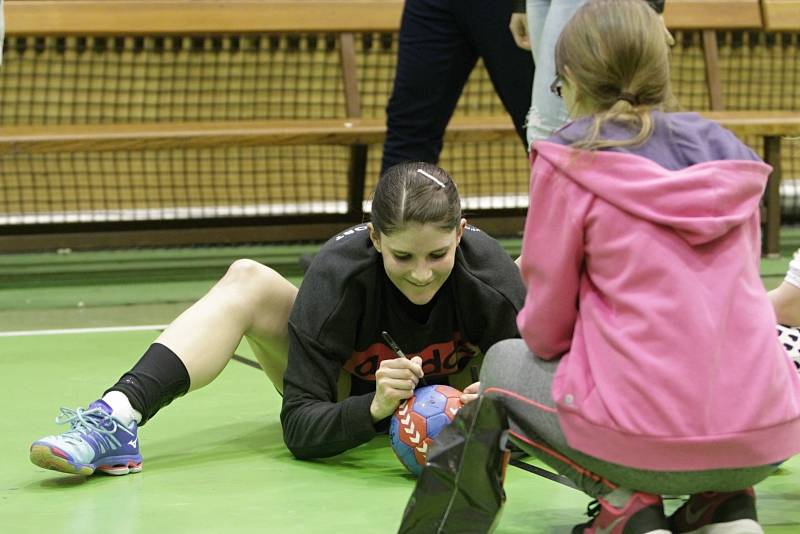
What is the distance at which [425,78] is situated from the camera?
177 inches

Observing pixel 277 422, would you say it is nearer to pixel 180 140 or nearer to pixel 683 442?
pixel 683 442

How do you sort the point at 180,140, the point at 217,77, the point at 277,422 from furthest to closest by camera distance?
the point at 217,77 < the point at 180,140 < the point at 277,422

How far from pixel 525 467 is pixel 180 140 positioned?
124 inches

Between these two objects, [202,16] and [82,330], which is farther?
[202,16]

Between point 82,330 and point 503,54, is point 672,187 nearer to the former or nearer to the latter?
point 503,54

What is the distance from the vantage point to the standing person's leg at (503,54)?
4.13m

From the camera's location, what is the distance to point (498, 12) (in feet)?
13.7

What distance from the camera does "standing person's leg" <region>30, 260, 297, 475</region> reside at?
2.75m

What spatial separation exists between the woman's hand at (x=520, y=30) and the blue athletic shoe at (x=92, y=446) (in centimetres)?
173

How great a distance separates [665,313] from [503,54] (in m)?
2.25

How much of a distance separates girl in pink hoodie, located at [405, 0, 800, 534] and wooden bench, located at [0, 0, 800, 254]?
3647 mm

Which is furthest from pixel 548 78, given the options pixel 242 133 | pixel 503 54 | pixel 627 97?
pixel 242 133

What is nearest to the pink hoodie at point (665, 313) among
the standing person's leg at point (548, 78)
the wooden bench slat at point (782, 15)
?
the standing person's leg at point (548, 78)

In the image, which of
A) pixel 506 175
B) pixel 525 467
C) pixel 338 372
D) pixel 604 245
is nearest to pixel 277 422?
pixel 338 372
